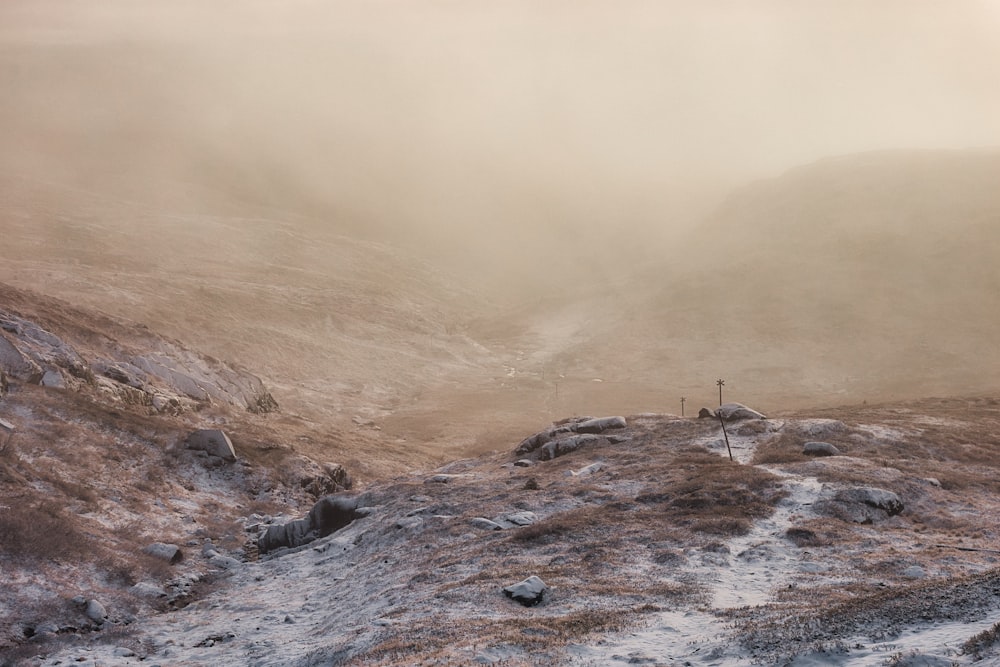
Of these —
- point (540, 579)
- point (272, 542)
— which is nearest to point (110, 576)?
point (272, 542)

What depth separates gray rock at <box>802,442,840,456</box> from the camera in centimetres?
3559

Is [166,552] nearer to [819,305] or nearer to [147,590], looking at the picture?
[147,590]

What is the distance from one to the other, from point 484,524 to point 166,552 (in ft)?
38.7

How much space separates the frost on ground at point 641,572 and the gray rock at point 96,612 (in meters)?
0.69

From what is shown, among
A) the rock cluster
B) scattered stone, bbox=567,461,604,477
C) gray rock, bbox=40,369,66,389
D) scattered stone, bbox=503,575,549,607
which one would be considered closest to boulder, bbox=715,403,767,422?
scattered stone, bbox=567,461,604,477

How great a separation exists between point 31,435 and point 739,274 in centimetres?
11397

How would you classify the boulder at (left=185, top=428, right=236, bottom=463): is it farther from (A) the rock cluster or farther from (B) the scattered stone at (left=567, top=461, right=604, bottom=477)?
(B) the scattered stone at (left=567, top=461, right=604, bottom=477)

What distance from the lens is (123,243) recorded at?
411 ft

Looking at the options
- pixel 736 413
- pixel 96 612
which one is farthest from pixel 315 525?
pixel 736 413

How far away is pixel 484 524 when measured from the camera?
27.5 metres

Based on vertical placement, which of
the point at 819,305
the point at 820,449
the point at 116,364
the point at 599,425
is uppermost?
the point at 116,364

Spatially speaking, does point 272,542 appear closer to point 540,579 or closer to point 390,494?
point 390,494

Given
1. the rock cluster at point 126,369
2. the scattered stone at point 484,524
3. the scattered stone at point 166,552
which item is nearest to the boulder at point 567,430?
the scattered stone at point 484,524

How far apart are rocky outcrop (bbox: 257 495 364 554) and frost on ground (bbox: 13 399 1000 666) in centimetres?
95
